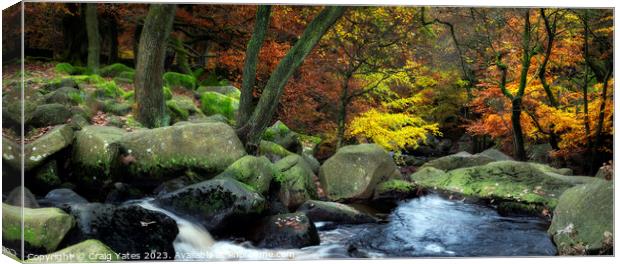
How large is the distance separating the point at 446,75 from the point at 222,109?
10.1ft

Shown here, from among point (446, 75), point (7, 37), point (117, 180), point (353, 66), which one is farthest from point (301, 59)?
point (7, 37)

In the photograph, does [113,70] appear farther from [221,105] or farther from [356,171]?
[356,171]

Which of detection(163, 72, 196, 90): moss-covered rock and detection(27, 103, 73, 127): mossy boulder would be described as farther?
detection(163, 72, 196, 90): moss-covered rock

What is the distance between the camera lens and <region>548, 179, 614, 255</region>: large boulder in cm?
610

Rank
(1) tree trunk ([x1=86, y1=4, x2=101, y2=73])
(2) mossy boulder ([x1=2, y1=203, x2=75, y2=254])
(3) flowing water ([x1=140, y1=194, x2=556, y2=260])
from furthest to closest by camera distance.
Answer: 1. (1) tree trunk ([x1=86, y1=4, x2=101, y2=73])
2. (3) flowing water ([x1=140, y1=194, x2=556, y2=260])
3. (2) mossy boulder ([x1=2, y1=203, x2=75, y2=254])

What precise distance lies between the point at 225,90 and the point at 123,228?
8.75ft

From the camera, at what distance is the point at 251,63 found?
713 cm

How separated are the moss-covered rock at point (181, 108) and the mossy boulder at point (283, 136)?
1029mm

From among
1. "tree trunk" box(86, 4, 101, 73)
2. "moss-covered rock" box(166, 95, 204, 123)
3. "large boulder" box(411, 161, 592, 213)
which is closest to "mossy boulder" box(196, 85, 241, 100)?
"moss-covered rock" box(166, 95, 204, 123)

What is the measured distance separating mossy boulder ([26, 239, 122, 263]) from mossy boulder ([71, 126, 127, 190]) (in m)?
1.07

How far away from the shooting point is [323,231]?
20.5 ft

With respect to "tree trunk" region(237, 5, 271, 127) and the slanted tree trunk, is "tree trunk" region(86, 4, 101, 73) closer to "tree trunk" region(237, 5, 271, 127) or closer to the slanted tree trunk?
"tree trunk" region(237, 5, 271, 127)

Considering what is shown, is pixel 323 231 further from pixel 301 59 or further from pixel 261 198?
pixel 301 59

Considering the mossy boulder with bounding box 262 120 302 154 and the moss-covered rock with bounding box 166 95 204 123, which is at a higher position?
the moss-covered rock with bounding box 166 95 204 123
